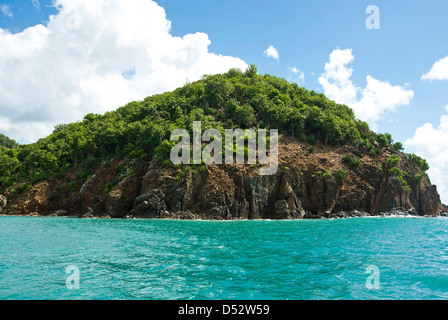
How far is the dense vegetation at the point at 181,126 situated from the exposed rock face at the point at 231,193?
4376mm

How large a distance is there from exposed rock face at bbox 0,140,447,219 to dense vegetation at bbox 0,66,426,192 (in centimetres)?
438

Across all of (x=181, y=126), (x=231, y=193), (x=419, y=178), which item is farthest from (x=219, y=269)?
(x=419, y=178)

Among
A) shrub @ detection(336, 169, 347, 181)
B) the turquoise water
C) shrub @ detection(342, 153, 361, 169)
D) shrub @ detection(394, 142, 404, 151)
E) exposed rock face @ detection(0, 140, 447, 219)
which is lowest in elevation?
the turquoise water

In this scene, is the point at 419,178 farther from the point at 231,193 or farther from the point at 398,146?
the point at 231,193

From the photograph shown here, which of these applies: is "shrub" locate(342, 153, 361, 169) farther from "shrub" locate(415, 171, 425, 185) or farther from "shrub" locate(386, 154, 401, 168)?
"shrub" locate(415, 171, 425, 185)

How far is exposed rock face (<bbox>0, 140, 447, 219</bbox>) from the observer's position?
59969 mm

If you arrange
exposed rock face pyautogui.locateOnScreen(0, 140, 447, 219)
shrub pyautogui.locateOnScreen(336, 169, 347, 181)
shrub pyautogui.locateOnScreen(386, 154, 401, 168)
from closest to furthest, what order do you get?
exposed rock face pyautogui.locateOnScreen(0, 140, 447, 219)
shrub pyautogui.locateOnScreen(336, 169, 347, 181)
shrub pyautogui.locateOnScreen(386, 154, 401, 168)

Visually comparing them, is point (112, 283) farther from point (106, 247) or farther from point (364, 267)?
point (364, 267)

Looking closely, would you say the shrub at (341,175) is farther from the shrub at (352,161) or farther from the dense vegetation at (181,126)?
the shrub at (352,161)

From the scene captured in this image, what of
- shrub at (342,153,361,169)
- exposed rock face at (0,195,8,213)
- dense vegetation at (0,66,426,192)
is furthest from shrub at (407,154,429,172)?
exposed rock face at (0,195,8,213)

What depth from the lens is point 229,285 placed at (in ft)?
45.8

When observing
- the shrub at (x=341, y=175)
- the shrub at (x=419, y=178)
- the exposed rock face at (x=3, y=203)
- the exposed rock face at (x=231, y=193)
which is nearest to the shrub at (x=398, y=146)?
the shrub at (x=419, y=178)

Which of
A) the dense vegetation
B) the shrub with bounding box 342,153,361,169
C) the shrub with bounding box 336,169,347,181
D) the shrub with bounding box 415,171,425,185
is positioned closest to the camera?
the shrub with bounding box 336,169,347,181
